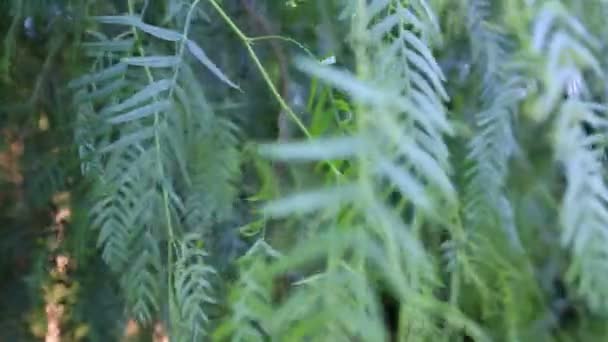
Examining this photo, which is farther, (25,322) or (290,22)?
(25,322)

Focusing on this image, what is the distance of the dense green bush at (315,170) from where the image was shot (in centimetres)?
21

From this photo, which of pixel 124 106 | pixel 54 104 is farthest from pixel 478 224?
pixel 54 104

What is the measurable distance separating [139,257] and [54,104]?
0.18m

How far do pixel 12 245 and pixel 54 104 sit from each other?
0.14 meters

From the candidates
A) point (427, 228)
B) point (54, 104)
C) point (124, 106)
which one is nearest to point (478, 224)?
point (427, 228)

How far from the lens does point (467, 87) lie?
419 mm

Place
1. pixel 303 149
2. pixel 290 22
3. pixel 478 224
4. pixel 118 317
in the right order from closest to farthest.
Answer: pixel 303 149 → pixel 478 224 → pixel 290 22 → pixel 118 317

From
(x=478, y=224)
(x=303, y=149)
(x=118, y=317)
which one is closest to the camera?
(x=303, y=149)

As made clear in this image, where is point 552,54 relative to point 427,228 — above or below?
above

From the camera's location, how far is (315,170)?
0.34 m

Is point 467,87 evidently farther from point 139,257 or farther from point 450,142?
point 139,257

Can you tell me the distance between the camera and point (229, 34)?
1.73ft

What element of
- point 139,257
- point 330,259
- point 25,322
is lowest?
point 25,322

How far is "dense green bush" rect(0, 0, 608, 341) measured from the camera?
0.21m
